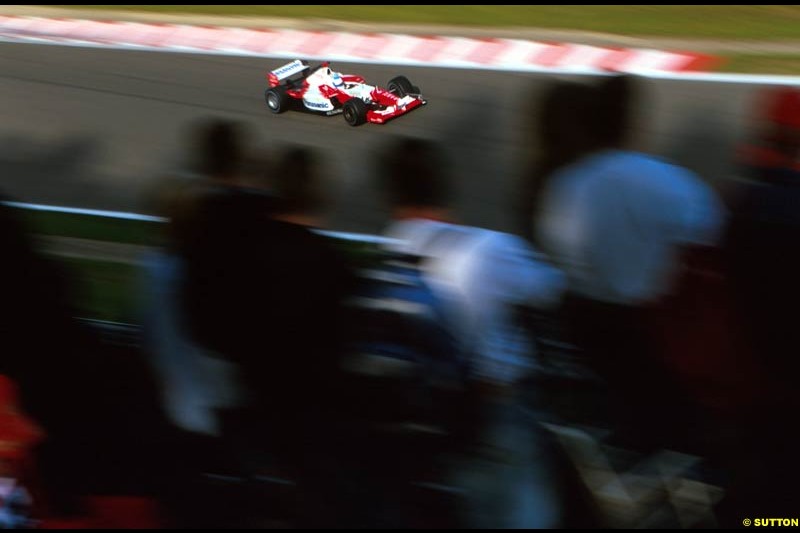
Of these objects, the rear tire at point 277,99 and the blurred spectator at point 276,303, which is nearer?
the blurred spectator at point 276,303

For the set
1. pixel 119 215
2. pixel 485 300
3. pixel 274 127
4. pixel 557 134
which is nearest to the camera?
pixel 485 300

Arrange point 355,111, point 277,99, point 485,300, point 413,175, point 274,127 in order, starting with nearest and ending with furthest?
point 485,300 → point 413,175 → point 355,111 → point 274,127 → point 277,99

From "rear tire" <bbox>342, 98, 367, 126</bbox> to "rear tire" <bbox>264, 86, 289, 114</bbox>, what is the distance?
0.75 metres

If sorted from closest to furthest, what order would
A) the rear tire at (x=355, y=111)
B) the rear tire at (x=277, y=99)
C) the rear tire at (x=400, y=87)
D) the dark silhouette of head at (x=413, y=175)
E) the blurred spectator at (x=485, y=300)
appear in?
the blurred spectator at (x=485, y=300)
the dark silhouette of head at (x=413, y=175)
the rear tire at (x=355, y=111)
the rear tire at (x=400, y=87)
the rear tire at (x=277, y=99)

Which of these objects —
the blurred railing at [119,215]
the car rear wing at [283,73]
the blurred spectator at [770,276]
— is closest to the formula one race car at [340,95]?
the car rear wing at [283,73]

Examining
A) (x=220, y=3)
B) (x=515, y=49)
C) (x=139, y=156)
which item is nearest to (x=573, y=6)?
(x=515, y=49)

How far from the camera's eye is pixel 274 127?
9.84 metres

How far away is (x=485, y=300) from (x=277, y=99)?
7453mm

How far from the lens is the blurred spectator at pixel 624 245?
10.4 feet

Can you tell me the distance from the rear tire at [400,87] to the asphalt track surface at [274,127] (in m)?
0.24

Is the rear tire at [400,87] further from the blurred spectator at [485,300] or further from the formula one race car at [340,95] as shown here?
the blurred spectator at [485,300]

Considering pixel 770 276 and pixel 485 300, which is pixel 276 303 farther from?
pixel 770 276

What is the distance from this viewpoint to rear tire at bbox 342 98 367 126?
31.2 feet

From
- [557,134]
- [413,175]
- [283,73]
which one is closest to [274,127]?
[283,73]
